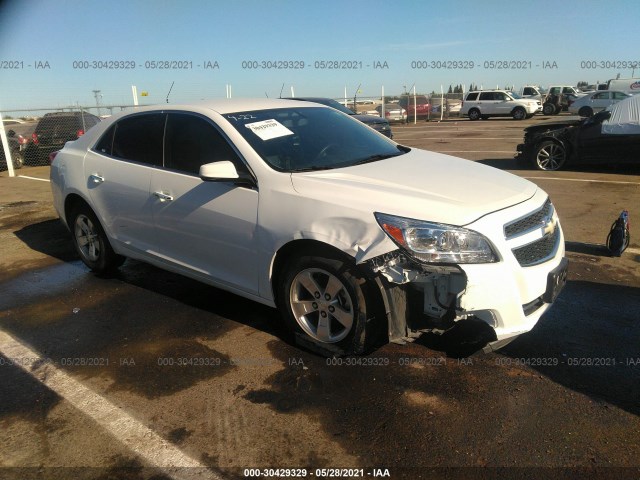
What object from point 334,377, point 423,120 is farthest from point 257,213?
point 423,120

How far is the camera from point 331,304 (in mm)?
3221

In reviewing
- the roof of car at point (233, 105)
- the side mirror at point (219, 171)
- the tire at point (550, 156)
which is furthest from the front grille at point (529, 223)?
the tire at point (550, 156)

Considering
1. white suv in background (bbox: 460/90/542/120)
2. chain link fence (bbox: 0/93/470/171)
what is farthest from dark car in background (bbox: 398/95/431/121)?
chain link fence (bbox: 0/93/470/171)

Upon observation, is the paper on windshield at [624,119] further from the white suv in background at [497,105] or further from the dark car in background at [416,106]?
the dark car in background at [416,106]

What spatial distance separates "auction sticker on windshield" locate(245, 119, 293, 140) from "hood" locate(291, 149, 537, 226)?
533 mm

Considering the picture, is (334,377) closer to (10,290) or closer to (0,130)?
(10,290)

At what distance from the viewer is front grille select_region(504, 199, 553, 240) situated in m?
2.92

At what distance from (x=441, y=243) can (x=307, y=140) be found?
60.5 inches

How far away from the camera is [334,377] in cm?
312

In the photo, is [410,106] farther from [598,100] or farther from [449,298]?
[449,298]

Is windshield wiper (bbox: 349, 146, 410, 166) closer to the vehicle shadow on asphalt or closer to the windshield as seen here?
the windshield

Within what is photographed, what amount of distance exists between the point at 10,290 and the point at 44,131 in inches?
446

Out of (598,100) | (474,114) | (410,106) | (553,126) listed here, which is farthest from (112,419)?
(474,114)

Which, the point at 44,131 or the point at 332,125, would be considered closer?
the point at 332,125
